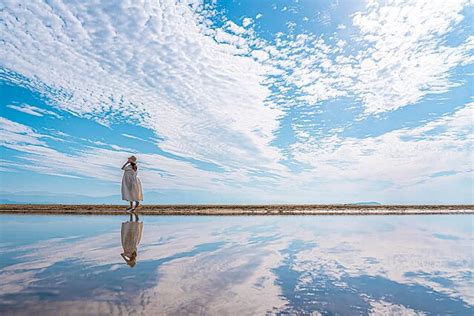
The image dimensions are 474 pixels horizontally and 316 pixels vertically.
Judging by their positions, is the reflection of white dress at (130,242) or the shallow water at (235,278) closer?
the shallow water at (235,278)

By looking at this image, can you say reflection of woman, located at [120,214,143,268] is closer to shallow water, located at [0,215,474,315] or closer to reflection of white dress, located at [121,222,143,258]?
reflection of white dress, located at [121,222,143,258]

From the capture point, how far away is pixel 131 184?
619 inches

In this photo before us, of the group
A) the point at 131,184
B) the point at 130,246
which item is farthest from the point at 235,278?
the point at 131,184

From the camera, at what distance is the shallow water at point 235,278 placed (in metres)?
2.91

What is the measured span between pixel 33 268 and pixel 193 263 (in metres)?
2.05

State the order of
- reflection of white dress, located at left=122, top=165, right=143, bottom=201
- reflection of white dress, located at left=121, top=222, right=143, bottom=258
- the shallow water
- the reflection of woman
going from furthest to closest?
reflection of white dress, located at left=122, top=165, right=143, bottom=201
reflection of white dress, located at left=121, top=222, right=143, bottom=258
the reflection of woman
the shallow water

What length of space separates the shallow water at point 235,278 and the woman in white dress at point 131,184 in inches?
350

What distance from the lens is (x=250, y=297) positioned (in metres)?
3.17

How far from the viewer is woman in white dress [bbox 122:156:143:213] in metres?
15.7

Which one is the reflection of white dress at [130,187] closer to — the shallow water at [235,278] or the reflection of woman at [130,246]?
the reflection of woman at [130,246]

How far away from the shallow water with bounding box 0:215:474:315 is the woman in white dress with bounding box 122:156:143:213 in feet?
29.1

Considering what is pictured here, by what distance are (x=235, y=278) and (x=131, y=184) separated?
505 inches

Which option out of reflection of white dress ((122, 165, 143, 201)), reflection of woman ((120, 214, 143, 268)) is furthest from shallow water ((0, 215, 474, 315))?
reflection of white dress ((122, 165, 143, 201))

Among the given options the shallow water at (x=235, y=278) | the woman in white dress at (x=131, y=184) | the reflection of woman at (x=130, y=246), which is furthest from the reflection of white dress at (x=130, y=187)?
the shallow water at (x=235, y=278)
